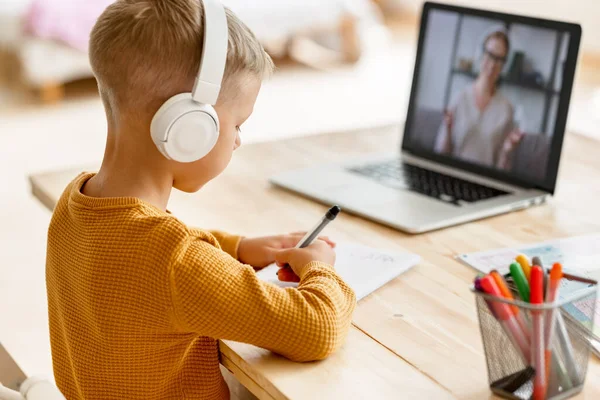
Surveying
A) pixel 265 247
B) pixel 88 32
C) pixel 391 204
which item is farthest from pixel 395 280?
pixel 88 32

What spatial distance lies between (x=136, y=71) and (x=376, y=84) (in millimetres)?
4134

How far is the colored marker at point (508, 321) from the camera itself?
79 centimetres

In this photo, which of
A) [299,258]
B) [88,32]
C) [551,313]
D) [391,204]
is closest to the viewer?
[551,313]

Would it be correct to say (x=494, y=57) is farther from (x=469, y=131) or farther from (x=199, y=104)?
(x=199, y=104)

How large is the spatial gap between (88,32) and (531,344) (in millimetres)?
3745

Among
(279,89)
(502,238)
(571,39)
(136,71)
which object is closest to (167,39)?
(136,71)

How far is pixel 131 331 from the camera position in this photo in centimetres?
92

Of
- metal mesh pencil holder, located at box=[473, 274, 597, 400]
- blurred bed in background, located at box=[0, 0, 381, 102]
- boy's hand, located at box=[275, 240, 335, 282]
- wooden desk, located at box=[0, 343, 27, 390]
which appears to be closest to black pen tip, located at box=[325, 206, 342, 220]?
boy's hand, located at box=[275, 240, 335, 282]

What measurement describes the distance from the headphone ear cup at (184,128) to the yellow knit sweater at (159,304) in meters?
0.07

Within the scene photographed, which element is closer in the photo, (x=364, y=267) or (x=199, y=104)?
(x=199, y=104)

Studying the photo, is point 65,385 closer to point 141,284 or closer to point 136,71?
point 141,284

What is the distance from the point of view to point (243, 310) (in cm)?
87

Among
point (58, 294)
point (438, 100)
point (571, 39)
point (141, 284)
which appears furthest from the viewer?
point (438, 100)

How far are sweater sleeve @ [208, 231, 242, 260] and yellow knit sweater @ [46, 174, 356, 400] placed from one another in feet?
0.63
